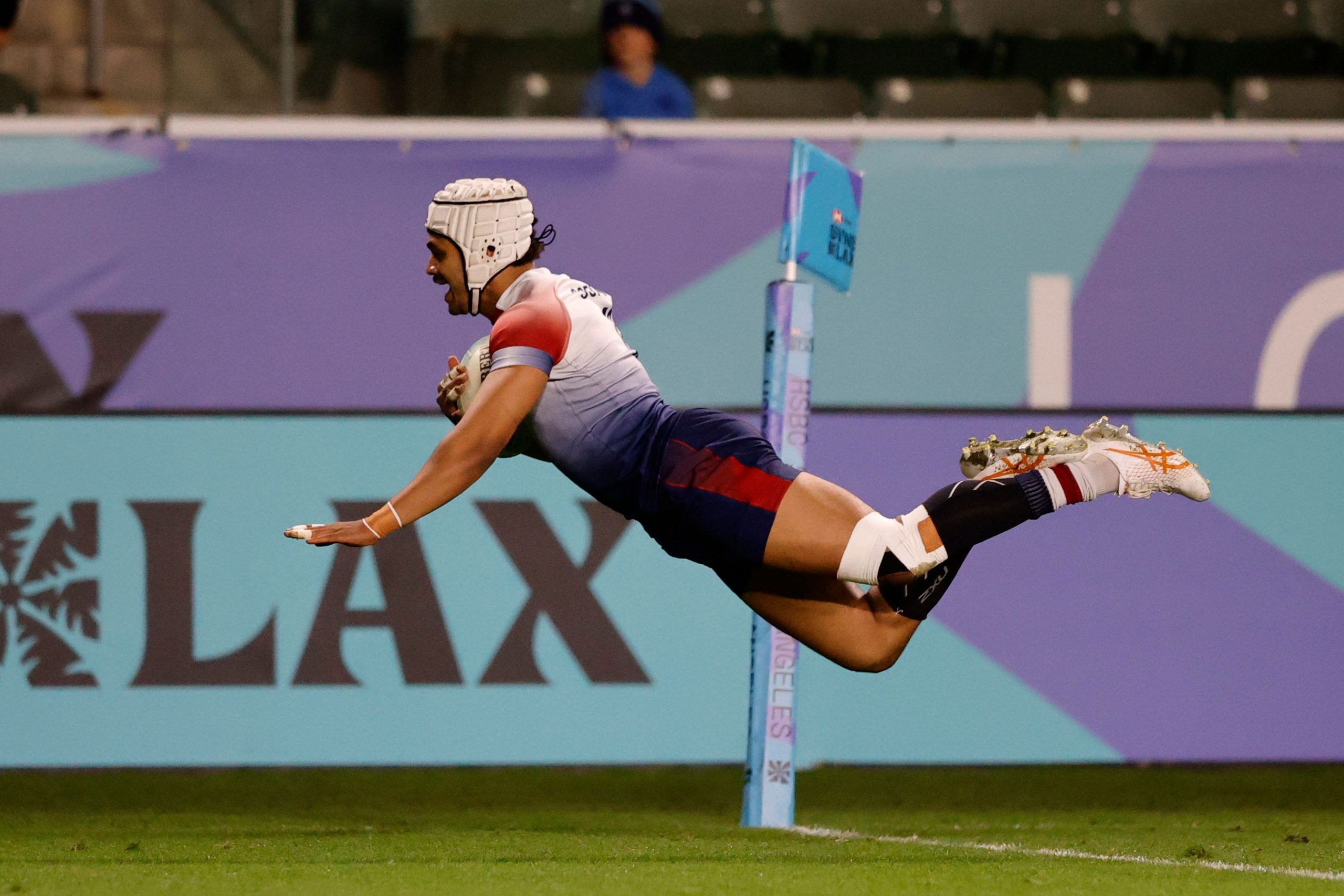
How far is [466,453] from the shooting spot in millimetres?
4125

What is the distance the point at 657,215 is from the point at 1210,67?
4533 mm

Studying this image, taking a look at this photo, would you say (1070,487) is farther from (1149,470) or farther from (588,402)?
(588,402)

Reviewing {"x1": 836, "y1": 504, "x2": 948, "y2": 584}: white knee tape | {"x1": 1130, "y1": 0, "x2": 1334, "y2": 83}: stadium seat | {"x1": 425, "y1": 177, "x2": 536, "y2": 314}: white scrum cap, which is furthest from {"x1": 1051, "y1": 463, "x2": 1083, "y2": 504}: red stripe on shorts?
{"x1": 1130, "y1": 0, "x2": 1334, "y2": 83}: stadium seat

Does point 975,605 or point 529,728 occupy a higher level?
point 975,605

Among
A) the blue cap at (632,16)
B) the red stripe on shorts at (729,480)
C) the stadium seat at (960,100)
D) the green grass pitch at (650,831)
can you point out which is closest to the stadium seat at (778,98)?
the stadium seat at (960,100)

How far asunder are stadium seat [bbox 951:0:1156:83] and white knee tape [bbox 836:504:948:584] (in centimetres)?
602

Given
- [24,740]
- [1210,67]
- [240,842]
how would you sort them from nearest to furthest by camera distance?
[240,842]
[24,740]
[1210,67]

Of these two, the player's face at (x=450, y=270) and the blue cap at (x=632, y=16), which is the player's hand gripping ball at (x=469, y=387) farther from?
the blue cap at (x=632, y=16)

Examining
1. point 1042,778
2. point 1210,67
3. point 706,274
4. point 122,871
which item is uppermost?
point 1210,67

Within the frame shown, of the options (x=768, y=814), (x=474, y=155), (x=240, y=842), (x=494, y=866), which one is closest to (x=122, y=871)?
(x=240, y=842)

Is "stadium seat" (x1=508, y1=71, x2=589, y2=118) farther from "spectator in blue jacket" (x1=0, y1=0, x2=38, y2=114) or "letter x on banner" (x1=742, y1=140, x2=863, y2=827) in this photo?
"letter x on banner" (x1=742, y1=140, x2=863, y2=827)

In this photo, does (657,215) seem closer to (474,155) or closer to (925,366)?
(474,155)

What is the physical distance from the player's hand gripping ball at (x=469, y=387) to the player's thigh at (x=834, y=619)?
30.5 inches

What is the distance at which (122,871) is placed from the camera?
15.0 feet
